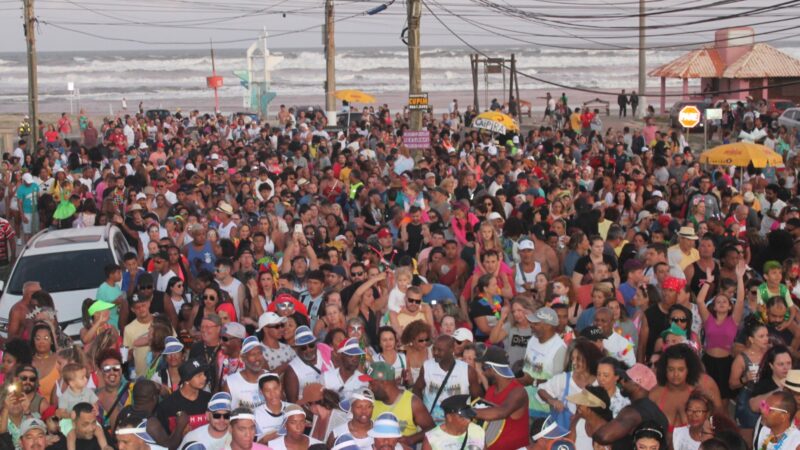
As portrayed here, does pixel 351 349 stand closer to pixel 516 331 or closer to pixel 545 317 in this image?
pixel 545 317

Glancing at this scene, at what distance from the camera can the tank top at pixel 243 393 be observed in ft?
27.7

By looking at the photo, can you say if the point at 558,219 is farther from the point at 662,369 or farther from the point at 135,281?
the point at 662,369

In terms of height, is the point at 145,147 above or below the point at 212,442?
above

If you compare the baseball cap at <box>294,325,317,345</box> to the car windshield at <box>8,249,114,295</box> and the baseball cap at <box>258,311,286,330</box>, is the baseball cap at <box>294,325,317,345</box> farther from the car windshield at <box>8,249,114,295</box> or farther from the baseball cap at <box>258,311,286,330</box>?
the car windshield at <box>8,249,114,295</box>

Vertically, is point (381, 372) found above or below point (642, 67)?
below

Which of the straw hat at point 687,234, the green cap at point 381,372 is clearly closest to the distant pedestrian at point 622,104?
the straw hat at point 687,234

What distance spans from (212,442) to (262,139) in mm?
22982

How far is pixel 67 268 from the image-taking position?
13.7 metres

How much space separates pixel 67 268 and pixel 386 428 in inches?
295

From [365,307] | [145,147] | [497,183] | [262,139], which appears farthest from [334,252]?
[262,139]

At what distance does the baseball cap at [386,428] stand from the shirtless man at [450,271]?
535cm

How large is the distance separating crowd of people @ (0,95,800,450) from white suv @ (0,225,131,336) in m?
0.30

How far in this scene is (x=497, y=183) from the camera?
59.5 ft

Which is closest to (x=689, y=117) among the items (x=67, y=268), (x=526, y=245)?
(x=526, y=245)
